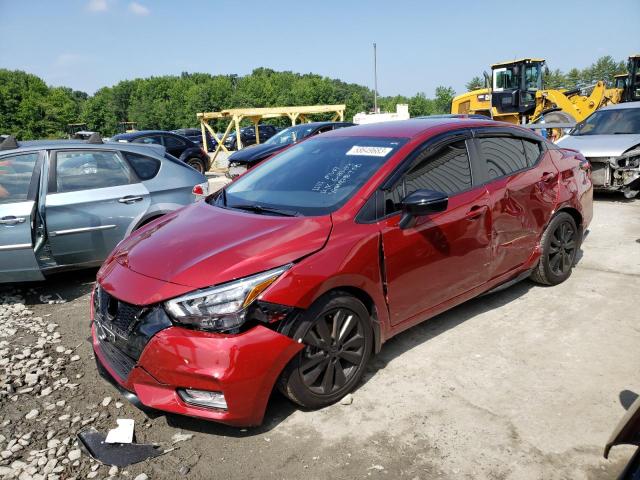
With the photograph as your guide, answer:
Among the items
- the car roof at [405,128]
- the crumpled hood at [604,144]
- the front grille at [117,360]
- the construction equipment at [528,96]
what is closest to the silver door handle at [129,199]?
the car roof at [405,128]

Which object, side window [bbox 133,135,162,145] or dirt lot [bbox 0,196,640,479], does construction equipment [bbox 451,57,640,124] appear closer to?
side window [bbox 133,135,162,145]

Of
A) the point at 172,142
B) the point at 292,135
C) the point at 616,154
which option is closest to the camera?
the point at 616,154

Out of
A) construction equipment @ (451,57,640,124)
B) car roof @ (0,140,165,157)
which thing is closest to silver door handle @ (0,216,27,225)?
car roof @ (0,140,165,157)

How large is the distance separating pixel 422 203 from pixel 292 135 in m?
9.55

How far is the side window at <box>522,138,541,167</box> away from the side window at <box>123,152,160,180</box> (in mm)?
3871

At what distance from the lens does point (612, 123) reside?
938cm

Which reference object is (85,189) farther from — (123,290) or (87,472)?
(87,472)

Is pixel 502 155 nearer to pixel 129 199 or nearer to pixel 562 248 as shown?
pixel 562 248

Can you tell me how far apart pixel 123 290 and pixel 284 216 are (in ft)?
3.43

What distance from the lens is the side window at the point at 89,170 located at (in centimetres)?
512

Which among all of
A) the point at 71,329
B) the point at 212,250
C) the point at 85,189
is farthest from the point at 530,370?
the point at 85,189

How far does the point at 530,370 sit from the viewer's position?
11.0 ft

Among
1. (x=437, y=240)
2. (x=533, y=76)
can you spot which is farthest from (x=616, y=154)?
(x=533, y=76)

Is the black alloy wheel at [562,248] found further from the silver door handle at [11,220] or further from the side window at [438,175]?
the silver door handle at [11,220]
